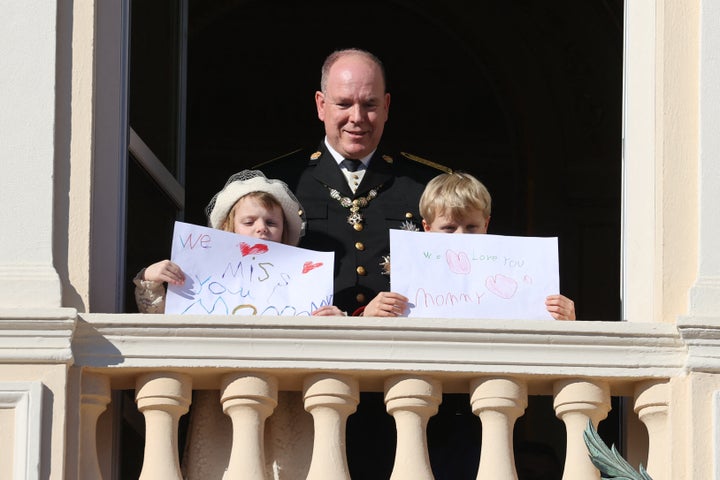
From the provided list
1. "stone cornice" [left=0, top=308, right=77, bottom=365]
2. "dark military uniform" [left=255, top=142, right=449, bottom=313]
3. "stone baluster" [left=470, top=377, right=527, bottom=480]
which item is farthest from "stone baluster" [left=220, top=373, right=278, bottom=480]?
"dark military uniform" [left=255, top=142, right=449, bottom=313]

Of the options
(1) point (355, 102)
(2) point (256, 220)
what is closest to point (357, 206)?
(1) point (355, 102)

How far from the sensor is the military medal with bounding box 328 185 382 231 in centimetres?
809

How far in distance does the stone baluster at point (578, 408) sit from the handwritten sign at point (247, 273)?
2.53 ft

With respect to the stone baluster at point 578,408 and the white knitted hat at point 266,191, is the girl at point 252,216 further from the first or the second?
the stone baluster at point 578,408

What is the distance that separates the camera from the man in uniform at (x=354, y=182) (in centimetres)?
795

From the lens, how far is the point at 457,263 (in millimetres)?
7434

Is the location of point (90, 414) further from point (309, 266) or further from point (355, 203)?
point (355, 203)

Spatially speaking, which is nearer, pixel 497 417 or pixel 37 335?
pixel 37 335

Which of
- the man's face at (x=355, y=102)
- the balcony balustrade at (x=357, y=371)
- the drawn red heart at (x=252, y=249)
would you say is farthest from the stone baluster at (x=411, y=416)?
the man's face at (x=355, y=102)

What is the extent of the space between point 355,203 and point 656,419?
145 centimetres

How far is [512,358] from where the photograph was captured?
7199mm

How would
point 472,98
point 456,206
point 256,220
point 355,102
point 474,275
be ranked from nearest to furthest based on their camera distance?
point 474,275, point 256,220, point 456,206, point 355,102, point 472,98

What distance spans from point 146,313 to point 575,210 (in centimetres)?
529

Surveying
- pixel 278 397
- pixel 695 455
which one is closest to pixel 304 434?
pixel 278 397
